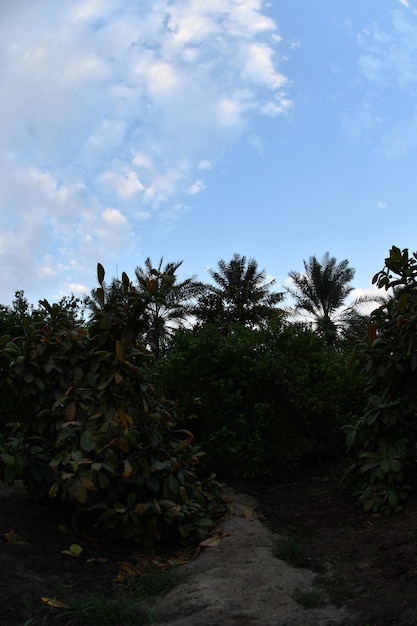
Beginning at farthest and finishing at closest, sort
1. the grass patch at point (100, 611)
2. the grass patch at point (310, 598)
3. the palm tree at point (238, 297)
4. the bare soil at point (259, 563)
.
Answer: the palm tree at point (238, 297) < the grass patch at point (310, 598) < the bare soil at point (259, 563) < the grass patch at point (100, 611)

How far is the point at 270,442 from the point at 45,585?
3.72 meters

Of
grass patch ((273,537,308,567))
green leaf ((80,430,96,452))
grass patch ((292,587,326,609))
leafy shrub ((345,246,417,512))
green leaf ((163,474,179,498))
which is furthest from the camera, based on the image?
leafy shrub ((345,246,417,512))

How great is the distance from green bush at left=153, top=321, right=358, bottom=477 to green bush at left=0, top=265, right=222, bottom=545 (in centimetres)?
147

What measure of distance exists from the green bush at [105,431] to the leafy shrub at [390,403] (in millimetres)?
1507

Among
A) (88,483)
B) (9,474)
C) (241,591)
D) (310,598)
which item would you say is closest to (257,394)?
(88,483)

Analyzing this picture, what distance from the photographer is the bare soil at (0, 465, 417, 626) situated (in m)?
3.14

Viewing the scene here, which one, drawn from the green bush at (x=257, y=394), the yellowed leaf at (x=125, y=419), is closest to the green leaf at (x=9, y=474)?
the yellowed leaf at (x=125, y=419)

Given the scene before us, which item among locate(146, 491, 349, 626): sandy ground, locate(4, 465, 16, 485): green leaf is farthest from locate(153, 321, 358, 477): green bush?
locate(4, 465, 16, 485): green leaf

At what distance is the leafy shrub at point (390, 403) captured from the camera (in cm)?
495

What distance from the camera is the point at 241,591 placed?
11.5ft

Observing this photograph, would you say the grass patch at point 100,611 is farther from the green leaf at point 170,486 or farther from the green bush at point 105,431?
the green leaf at point 170,486

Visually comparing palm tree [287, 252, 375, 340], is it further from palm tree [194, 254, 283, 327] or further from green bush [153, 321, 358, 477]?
green bush [153, 321, 358, 477]

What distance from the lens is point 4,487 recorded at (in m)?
5.71

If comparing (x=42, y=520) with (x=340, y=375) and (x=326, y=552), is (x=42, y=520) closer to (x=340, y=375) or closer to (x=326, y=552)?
(x=326, y=552)
